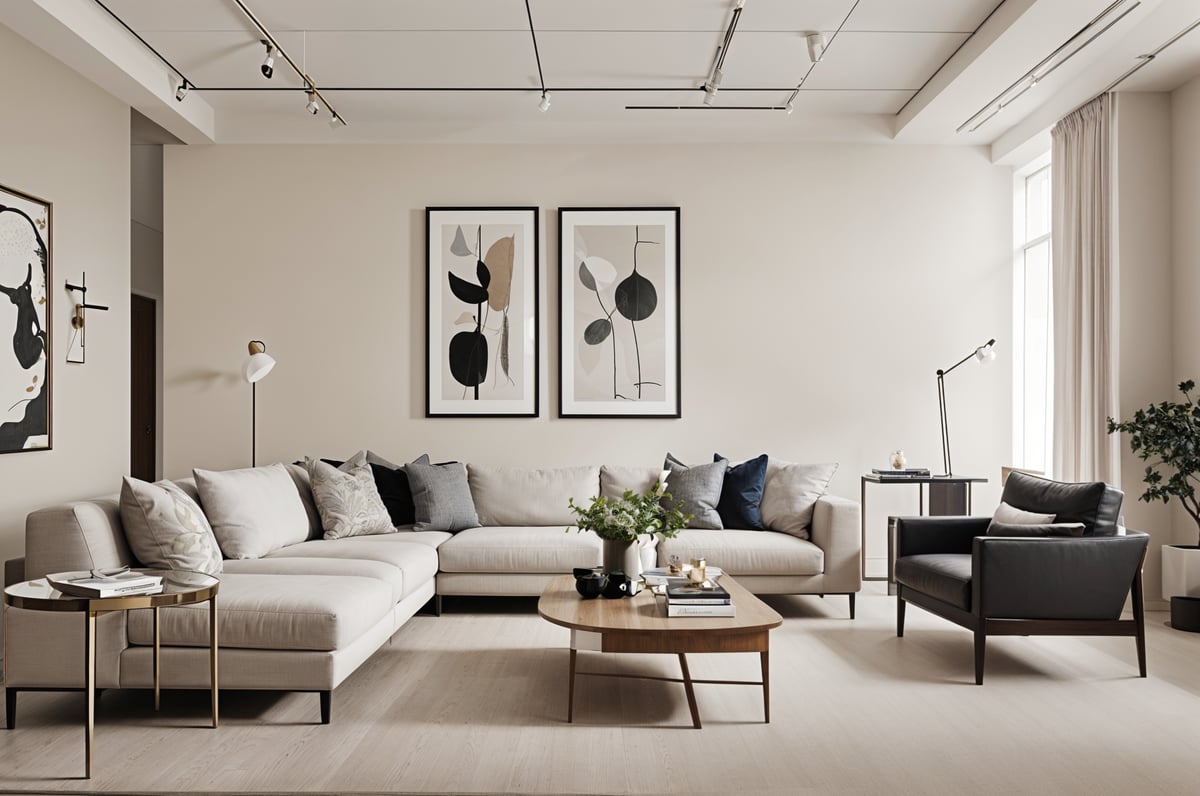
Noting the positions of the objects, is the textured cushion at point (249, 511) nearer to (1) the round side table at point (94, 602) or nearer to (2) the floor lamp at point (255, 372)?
(1) the round side table at point (94, 602)

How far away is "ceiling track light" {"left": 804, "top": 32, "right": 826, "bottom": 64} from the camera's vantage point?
4.88 m

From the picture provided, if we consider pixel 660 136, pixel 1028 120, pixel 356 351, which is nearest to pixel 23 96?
pixel 356 351

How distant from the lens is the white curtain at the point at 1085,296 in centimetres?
524

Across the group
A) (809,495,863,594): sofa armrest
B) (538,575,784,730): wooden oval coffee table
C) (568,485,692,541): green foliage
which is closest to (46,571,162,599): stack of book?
(538,575,784,730): wooden oval coffee table

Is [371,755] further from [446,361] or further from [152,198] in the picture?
[152,198]

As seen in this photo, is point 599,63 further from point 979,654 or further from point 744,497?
point 979,654

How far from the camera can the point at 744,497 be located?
5.54 m

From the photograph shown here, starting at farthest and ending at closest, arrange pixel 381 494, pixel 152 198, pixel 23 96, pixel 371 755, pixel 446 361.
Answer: pixel 152 198 < pixel 446 361 < pixel 381 494 < pixel 23 96 < pixel 371 755

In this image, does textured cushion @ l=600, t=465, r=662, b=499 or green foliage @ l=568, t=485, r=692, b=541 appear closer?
green foliage @ l=568, t=485, r=692, b=541

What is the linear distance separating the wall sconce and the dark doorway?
2.81 metres

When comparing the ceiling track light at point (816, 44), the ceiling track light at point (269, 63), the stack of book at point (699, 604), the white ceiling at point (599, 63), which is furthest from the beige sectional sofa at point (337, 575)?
the ceiling track light at point (816, 44)

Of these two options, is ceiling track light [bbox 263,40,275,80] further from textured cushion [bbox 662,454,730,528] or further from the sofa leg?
the sofa leg

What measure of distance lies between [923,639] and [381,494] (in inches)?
129

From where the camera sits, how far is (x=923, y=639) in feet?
15.1
